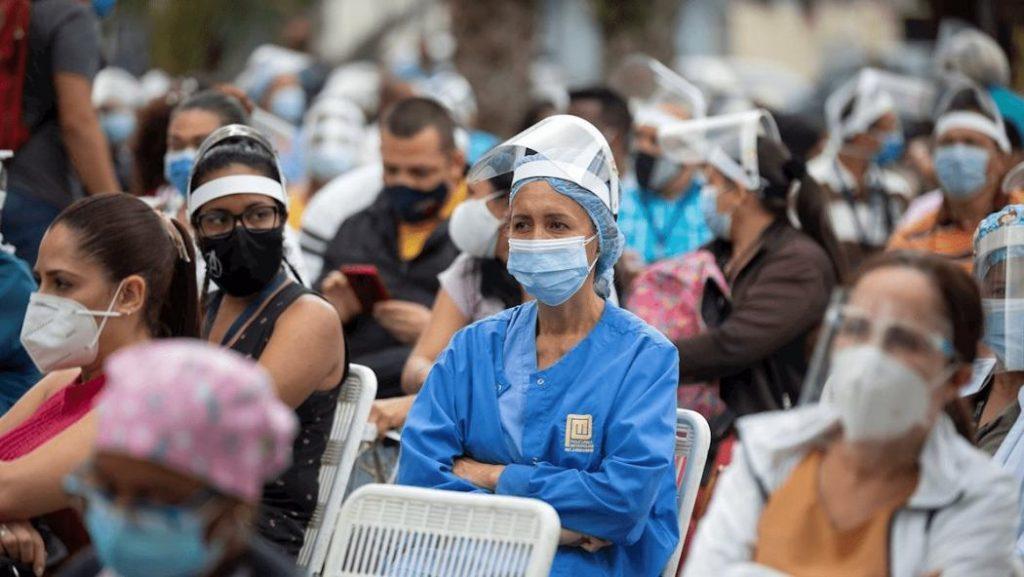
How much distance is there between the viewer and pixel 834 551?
351 centimetres

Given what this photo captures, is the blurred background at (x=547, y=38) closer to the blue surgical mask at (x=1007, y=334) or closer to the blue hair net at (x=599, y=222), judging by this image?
the blue hair net at (x=599, y=222)

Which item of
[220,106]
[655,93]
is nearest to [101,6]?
[220,106]

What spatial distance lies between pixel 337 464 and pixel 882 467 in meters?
2.02

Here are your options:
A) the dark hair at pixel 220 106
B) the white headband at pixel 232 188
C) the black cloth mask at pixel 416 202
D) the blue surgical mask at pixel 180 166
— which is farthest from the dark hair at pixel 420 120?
the white headband at pixel 232 188

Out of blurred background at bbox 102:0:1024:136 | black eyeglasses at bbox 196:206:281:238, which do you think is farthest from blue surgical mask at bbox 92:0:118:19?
black eyeglasses at bbox 196:206:281:238

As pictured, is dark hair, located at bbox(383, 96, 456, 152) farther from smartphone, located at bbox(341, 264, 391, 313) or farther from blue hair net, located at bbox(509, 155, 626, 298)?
blue hair net, located at bbox(509, 155, 626, 298)

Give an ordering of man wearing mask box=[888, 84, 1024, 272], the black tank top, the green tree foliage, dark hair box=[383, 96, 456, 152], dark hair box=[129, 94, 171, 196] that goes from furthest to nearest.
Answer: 1. the green tree foliage
2. dark hair box=[129, 94, 171, 196]
3. man wearing mask box=[888, 84, 1024, 272]
4. dark hair box=[383, 96, 456, 152]
5. the black tank top

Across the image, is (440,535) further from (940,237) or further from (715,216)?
(940,237)

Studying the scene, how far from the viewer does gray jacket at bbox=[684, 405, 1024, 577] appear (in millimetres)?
3453

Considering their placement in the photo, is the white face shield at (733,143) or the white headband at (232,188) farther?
the white face shield at (733,143)

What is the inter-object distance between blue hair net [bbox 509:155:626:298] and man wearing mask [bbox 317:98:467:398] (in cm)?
200

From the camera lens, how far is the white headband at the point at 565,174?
4918 millimetres

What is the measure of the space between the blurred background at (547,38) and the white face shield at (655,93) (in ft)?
1.82

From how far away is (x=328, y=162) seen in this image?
35.5 feet
